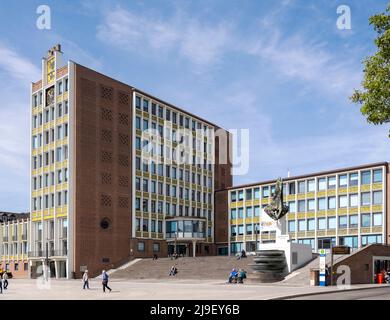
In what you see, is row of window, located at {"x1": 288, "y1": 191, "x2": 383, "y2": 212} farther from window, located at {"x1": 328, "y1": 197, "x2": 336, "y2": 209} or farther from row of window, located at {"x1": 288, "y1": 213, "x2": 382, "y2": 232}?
row of window, located at {"x1": 288, "y1": 213, "x2": 382, "y2": 232}

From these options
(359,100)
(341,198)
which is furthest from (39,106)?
(359,100)

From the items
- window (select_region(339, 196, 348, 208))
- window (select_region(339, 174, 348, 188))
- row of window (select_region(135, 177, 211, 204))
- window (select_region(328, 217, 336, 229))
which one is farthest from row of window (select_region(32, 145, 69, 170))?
window (select_region(339, 196, 348, 208))

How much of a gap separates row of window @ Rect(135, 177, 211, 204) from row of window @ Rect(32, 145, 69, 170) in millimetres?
12075

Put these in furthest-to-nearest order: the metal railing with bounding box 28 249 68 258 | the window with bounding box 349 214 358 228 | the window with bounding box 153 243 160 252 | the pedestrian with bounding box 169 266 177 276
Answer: the window with bounding box 153 243 160 252, the window with bounding box 349 214 358 228, the metal railing with bounding box 28 249 68 258, the pedestrian with bounding box 169 266 177 276

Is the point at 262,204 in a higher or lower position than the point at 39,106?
lower

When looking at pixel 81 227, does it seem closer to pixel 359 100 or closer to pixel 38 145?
pixel 38 145

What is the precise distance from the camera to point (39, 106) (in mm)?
83750

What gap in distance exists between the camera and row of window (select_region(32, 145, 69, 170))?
77.3 meters

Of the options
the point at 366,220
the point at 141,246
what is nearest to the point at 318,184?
the point at 366,220

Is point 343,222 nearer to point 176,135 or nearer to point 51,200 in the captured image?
point 176,135

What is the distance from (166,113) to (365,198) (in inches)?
1318

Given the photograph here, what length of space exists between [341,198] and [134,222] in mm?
30160

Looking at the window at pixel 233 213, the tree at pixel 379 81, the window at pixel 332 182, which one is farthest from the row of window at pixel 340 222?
the tree at pixel 379 81

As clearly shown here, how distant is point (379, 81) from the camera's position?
24.3m
